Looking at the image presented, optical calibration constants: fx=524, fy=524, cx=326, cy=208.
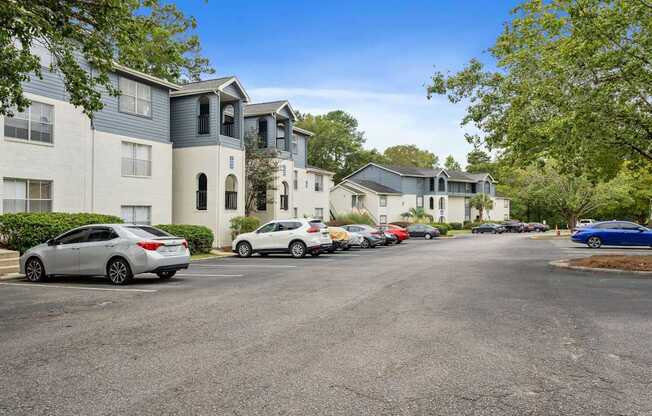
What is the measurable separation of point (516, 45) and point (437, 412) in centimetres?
1789

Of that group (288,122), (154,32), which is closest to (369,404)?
(154,32)

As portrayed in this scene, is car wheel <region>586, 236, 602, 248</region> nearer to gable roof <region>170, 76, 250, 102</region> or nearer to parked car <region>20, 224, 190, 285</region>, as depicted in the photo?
gable roof <region>170, 76, 250, 102</region>

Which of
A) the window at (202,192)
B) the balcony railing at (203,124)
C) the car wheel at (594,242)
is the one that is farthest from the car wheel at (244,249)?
the car wheel at (594,242)

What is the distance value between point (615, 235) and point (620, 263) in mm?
14955

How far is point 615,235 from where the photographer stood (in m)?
29.5

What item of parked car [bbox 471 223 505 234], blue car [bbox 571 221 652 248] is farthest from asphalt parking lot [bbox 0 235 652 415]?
parked car [bbox 471 223 505 234]

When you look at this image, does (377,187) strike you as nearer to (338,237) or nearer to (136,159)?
(338,237)

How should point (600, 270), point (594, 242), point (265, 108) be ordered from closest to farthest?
point (600, 270)
point (594, 242)
point (265, 108)

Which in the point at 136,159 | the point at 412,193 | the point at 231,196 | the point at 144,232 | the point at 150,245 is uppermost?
the point at 412,193

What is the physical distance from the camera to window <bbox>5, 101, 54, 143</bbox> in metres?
19.4

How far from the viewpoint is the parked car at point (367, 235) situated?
32.2m

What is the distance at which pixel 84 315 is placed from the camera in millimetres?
9062

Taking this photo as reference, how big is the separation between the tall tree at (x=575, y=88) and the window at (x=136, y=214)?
1588 centimetres

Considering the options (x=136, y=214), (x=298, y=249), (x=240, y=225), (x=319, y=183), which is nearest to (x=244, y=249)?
(x=298, y=249)
